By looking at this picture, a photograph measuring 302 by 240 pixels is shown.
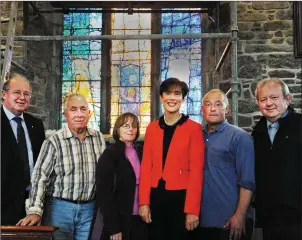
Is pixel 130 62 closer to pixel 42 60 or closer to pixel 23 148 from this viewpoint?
pixel 42 60

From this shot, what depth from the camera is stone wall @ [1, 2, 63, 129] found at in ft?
18.8

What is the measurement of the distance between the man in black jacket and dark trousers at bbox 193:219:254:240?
82 millimetres

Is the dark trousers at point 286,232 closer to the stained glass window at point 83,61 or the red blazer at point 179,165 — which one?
the red blazer at point 179,165

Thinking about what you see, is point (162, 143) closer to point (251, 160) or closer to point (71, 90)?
point (251, 160)

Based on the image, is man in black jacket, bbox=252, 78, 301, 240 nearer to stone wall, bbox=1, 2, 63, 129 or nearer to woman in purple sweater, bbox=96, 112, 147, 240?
woman in purple sweater, bbox=96, 112, 147, 240

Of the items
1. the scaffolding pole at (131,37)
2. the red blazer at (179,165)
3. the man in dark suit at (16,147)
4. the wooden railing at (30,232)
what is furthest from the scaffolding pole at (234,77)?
the wooden railing at (30,232)

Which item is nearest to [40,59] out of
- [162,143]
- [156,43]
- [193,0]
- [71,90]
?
[71,90]

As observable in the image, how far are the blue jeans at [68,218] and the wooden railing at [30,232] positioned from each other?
21.7 inches

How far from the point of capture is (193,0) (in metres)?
6.10

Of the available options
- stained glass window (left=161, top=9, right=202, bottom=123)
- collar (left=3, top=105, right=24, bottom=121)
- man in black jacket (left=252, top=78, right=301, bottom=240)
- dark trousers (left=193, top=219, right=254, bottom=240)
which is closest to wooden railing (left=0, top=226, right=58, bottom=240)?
dark trousers (left=193, top=219, right=254, bottom=240)

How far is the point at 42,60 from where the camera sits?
6195 mm

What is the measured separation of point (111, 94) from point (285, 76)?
2.69m

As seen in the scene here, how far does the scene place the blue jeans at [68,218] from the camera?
2.62 m

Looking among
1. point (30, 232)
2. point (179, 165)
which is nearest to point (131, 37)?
point (179, 165)
